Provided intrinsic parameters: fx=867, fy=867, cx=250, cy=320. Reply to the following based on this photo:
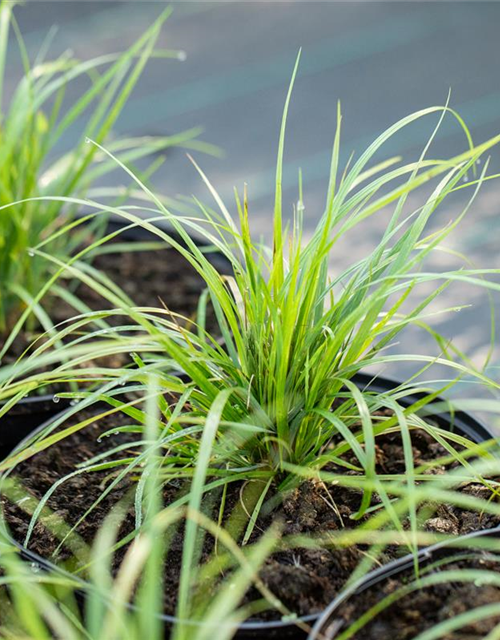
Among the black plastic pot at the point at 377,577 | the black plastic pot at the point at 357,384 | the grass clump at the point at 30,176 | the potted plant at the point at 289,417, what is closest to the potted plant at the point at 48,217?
the grass clump at the point at 30,176

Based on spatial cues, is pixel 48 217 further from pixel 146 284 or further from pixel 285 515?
pixel 285 515

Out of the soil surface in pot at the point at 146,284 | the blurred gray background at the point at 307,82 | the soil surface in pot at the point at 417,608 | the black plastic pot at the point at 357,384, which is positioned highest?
the blurred gray background at the point at 307,82

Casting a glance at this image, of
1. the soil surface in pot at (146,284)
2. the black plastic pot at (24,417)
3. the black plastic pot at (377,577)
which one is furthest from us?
the soil surface in pot at (146,284)

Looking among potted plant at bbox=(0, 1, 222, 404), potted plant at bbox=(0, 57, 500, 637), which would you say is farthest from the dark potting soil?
potted plant at bbox=(0, 1, 222, 404)

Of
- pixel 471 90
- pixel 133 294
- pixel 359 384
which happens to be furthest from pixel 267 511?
pixel 471 90

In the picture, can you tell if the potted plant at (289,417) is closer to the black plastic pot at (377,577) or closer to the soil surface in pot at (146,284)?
the black plastic pot at (377,577)

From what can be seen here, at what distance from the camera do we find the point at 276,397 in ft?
2.87

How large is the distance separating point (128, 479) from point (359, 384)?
307 millimetres

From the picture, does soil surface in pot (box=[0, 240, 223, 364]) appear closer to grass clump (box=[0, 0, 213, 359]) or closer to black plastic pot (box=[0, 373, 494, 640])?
grass clump (box=[0, 0, 213, 359])

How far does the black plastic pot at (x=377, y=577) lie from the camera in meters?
0.74

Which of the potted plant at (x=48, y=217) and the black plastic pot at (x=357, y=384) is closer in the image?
the black plastic pot at (x=357, y=384)

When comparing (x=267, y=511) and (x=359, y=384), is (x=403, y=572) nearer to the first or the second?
(x=267, y=511)

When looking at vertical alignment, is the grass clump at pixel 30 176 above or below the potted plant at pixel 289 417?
above

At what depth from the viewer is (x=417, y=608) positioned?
0.78 meters
